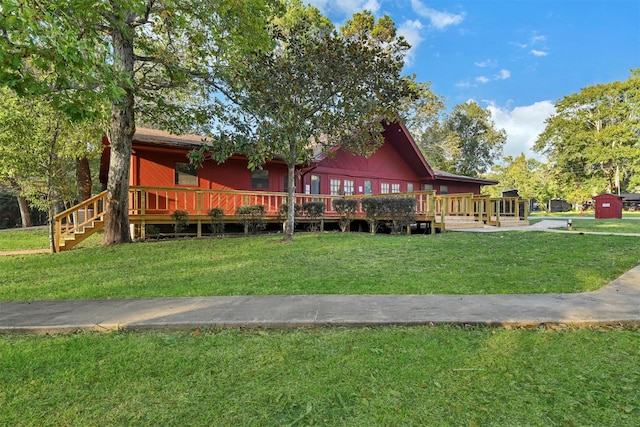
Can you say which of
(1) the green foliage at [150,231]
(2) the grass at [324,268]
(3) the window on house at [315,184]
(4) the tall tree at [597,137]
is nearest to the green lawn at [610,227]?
(2) the grass at [324,268]

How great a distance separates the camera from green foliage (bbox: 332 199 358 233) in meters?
13.9

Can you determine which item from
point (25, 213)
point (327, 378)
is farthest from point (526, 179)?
point (25, 213)

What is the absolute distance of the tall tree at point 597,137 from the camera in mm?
38781

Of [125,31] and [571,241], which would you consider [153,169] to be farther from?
[571,241]

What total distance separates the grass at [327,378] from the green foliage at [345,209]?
10.9m

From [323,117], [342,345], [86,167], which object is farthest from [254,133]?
[86,167]

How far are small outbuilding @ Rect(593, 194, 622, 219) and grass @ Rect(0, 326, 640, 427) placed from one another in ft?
84.9

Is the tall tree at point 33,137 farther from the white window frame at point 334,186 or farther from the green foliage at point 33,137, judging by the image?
the white window frame at point 334,186

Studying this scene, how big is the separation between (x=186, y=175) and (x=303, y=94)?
6942 mm

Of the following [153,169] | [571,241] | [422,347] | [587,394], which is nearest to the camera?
[587,394]

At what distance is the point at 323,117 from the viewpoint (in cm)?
1030

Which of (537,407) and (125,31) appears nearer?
(537,407)

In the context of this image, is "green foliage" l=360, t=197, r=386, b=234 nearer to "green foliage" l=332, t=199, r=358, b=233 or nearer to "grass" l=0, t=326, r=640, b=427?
"green foliage" l=332, t=199, r=358, b=233

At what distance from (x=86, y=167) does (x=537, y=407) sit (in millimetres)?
21367
